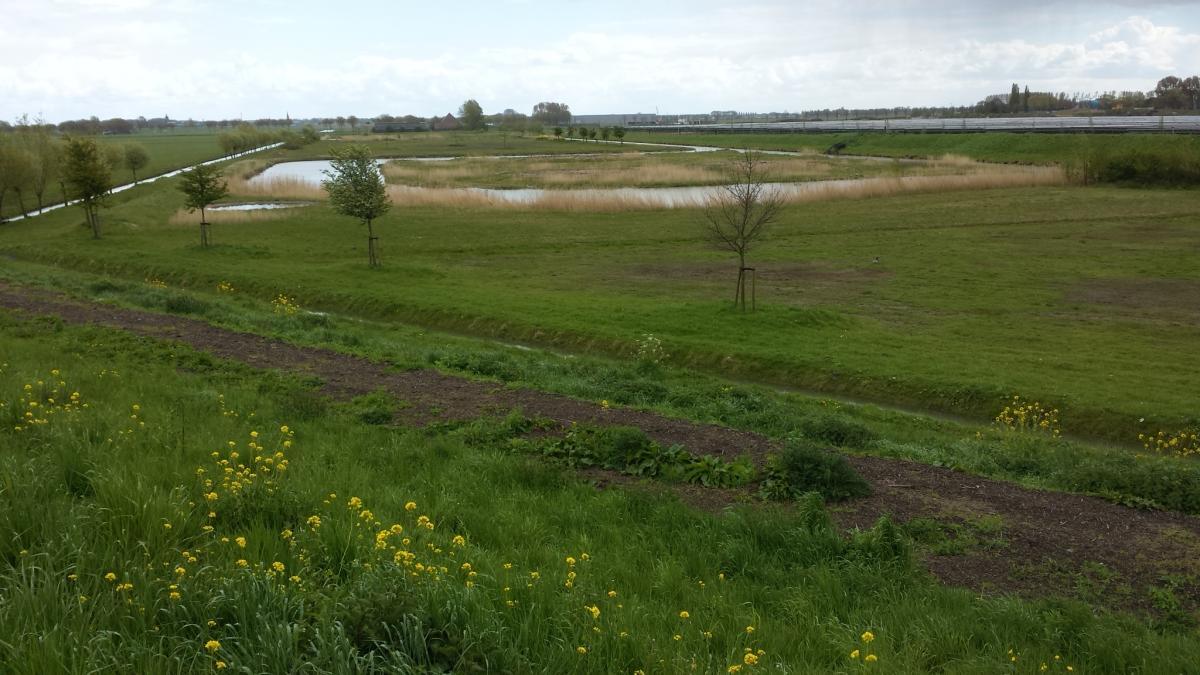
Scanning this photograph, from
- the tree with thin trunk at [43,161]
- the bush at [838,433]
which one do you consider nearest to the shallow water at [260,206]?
the tree with thin trunk at [43,161]

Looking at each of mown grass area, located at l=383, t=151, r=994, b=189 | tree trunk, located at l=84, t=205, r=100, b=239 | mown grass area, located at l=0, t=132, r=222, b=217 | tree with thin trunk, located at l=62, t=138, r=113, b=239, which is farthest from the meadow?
mown grass area, located at l=383, t=151, r=994, b=189

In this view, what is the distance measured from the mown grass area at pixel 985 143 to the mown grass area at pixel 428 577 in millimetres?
66675

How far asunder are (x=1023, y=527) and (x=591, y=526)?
13.8ft

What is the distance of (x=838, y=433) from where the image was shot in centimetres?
1299

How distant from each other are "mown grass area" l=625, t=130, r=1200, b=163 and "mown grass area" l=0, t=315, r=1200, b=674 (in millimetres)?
66675

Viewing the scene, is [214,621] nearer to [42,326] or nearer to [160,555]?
[160,555]

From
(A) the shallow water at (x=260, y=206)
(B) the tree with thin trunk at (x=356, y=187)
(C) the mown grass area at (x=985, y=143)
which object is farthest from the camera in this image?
(C) the mown grass area at (x=985, y=143)

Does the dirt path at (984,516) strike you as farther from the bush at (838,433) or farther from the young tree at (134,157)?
the young tree at (134,157)

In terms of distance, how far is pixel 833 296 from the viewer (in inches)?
1091

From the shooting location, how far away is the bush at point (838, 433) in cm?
1278

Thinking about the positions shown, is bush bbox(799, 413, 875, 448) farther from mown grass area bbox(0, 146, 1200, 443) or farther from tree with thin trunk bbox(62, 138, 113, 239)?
tree with thin trunk bbox(62, 138, 113, 239)

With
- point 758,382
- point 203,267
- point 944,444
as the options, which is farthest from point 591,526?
point 203,267

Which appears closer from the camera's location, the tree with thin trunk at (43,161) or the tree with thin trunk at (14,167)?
the tree with thin trunk at (14,167)

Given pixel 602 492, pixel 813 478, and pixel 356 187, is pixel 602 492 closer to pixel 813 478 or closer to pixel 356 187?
pixel 813 478
